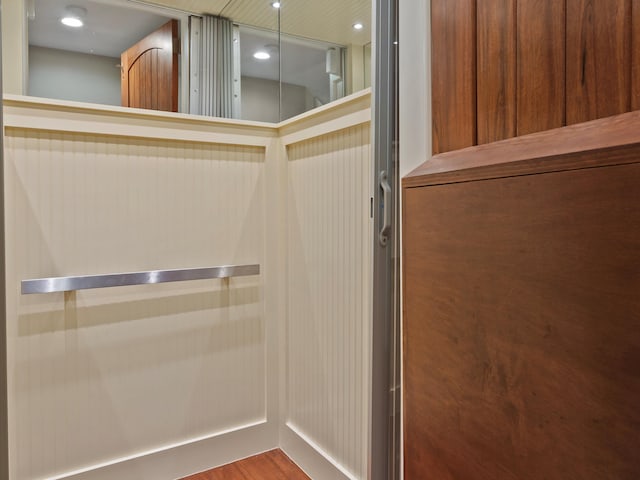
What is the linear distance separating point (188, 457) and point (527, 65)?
1.96 m

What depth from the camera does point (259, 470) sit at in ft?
6.61

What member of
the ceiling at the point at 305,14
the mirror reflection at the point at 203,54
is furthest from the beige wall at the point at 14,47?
the ceiling at the point at 305,14

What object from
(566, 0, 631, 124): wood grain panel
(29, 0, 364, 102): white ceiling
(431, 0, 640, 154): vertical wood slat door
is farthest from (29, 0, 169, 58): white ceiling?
(566, 0, 631, 124): wood grain panel

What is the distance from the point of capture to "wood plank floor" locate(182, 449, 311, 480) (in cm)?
196

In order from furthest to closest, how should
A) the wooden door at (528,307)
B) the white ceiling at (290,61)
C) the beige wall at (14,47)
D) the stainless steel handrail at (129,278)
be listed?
the white ceiling at (290,61)
the beige wall at (14,47)
the stainless steel handrail at (129,278)
the wooden door at (528,307)

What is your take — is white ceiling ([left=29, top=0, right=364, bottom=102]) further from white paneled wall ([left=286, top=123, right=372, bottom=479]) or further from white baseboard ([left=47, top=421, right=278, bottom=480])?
white baseboard ([left=47, top=421, right=278, bottom=480])

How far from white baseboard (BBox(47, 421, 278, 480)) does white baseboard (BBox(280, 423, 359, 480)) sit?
0.09 metres

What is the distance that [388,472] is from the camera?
133cm

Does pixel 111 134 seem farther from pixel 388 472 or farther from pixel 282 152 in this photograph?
pixel 388 472

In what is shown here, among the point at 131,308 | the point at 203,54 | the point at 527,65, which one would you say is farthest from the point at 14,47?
the point at 527,65

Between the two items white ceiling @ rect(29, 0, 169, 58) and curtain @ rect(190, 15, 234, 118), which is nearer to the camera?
white ceiling @ rect(29, 0, 169, 58)

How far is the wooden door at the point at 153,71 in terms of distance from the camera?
81.1 inches

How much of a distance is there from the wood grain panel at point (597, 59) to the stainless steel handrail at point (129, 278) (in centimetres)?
158

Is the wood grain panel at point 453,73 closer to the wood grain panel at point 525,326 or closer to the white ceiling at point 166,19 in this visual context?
the wood grain panel at point 525,326
